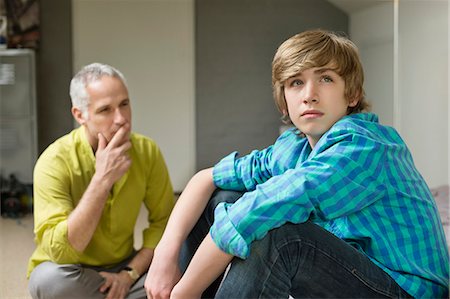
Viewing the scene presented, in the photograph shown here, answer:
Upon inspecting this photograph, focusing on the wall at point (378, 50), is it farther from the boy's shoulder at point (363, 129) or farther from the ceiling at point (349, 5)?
the boy's shoulder at point (363, 129)

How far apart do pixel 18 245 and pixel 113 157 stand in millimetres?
1060

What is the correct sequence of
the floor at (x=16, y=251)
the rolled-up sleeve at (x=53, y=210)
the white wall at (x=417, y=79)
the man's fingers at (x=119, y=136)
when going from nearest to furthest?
the rolled-up sleeve at (x=53, y=210), the man's fingers at (x=119, y=136), the floor at (x=16, y=251), the white wall at (x=417, y=79)

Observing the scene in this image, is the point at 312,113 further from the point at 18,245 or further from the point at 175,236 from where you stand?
the point at 18,245

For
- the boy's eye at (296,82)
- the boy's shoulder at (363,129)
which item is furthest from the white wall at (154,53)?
the boy's shoulder at (363,129)

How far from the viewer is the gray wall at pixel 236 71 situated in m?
2.50

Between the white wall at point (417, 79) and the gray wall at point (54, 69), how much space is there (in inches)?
48.3

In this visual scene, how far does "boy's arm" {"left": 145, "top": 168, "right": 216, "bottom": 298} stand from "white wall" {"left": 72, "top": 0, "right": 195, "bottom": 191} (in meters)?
1.24

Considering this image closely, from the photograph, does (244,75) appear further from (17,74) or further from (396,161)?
(396,161)

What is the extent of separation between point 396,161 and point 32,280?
3.00ft

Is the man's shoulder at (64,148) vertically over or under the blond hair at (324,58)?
under

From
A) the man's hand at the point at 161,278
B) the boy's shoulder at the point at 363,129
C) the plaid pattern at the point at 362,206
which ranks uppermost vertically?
the boy's shoulder at the point at 363,129

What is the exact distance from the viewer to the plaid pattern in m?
0.99

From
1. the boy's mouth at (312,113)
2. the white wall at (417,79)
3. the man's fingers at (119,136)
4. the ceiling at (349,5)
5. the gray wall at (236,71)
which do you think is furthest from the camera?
the white wall at (417,79)

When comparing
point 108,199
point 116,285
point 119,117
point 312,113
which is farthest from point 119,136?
point 312,113
